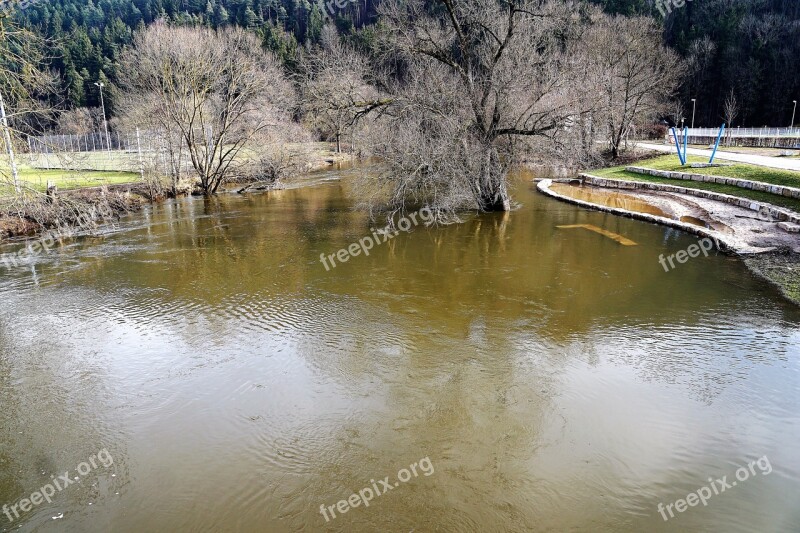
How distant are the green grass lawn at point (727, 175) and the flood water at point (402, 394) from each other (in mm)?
6212

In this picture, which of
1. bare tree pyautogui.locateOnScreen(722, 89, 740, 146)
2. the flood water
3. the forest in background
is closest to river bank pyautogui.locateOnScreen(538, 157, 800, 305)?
the flood water

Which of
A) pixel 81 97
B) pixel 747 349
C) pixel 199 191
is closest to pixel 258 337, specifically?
pixel 747 349

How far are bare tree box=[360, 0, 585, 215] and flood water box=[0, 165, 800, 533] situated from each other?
16.9 ft

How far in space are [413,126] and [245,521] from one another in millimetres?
14757

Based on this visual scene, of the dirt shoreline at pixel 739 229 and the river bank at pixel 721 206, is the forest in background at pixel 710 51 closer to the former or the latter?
the river bank at pixel 721 206

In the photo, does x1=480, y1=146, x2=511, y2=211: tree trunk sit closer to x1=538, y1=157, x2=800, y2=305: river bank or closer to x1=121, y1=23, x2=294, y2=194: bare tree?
x1=538, y1=157, x2=800, y2=305: river bank

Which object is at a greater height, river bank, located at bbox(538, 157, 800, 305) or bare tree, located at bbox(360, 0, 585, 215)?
bare tree, located at bbox(360, 0, 585, 215)

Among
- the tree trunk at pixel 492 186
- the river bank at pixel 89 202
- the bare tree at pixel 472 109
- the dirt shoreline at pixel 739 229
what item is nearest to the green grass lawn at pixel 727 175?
the dirt shoreline at pixel 739 229

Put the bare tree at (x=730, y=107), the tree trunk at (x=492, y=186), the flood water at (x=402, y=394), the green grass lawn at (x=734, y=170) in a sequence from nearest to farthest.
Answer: the flood water at (x=402, y=394)
the tree trunk at (x=492, y=186)
the green grass lawn at (x=734, y=170)
the bare tree at (x=730, y=107)

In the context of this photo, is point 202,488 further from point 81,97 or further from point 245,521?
point 81,97

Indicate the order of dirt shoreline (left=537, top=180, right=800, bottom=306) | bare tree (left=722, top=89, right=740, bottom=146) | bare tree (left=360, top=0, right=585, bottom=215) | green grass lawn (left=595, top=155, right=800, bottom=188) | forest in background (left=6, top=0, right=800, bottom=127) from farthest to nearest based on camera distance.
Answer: forest in background (left=6, top=0, right=800, bottom=127) → bare tree (left=722, top=89, right=740, bottom=146) → green grass lawn (left=595, top=155, right=800, bottom=188) → bare tree (left=360, top=0, right=585, bottom=215) → dirt shoreline (left=537, top=180, right=800, bottom=306)

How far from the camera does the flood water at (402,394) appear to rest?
17.0 feet

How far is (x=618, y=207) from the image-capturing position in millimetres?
20016

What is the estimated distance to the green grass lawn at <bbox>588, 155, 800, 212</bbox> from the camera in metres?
17.2
